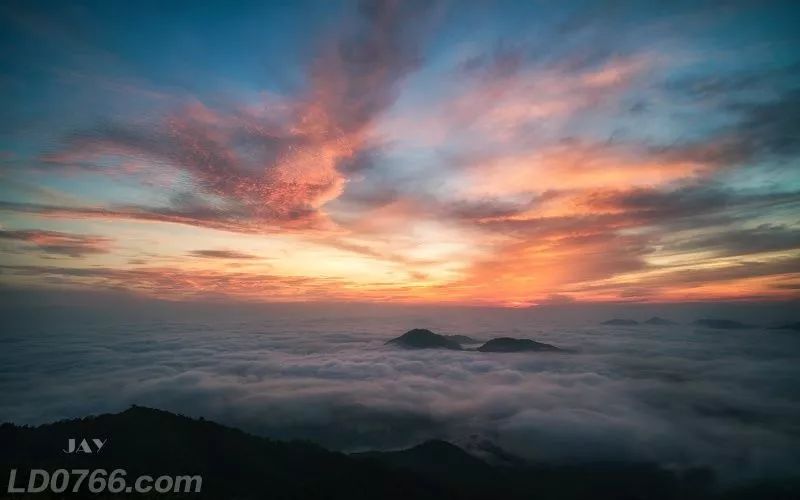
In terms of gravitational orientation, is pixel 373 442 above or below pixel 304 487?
below

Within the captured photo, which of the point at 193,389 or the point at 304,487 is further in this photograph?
the point at 193,389

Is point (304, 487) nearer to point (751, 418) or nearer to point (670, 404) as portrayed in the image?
point (670, 404)

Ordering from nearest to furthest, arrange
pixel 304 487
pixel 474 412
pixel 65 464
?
pixel 65 464 → pixel 304 487 → pixel 474 412

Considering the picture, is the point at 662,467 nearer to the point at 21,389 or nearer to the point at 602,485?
the point at 602,485

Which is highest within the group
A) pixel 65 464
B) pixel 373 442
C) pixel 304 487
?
pixel 65 464

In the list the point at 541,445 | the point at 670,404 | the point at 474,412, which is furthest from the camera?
the point at 670,404

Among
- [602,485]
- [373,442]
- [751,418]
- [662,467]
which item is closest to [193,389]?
[373,442]

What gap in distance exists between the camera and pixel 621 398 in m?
162

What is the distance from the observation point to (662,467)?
106 m

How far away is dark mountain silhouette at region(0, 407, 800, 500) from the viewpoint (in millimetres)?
70250

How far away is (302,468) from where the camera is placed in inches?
3130

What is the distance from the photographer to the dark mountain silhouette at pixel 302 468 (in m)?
70.2

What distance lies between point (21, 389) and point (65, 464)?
12540 centimetres

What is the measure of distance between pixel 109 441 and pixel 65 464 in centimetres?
1035
